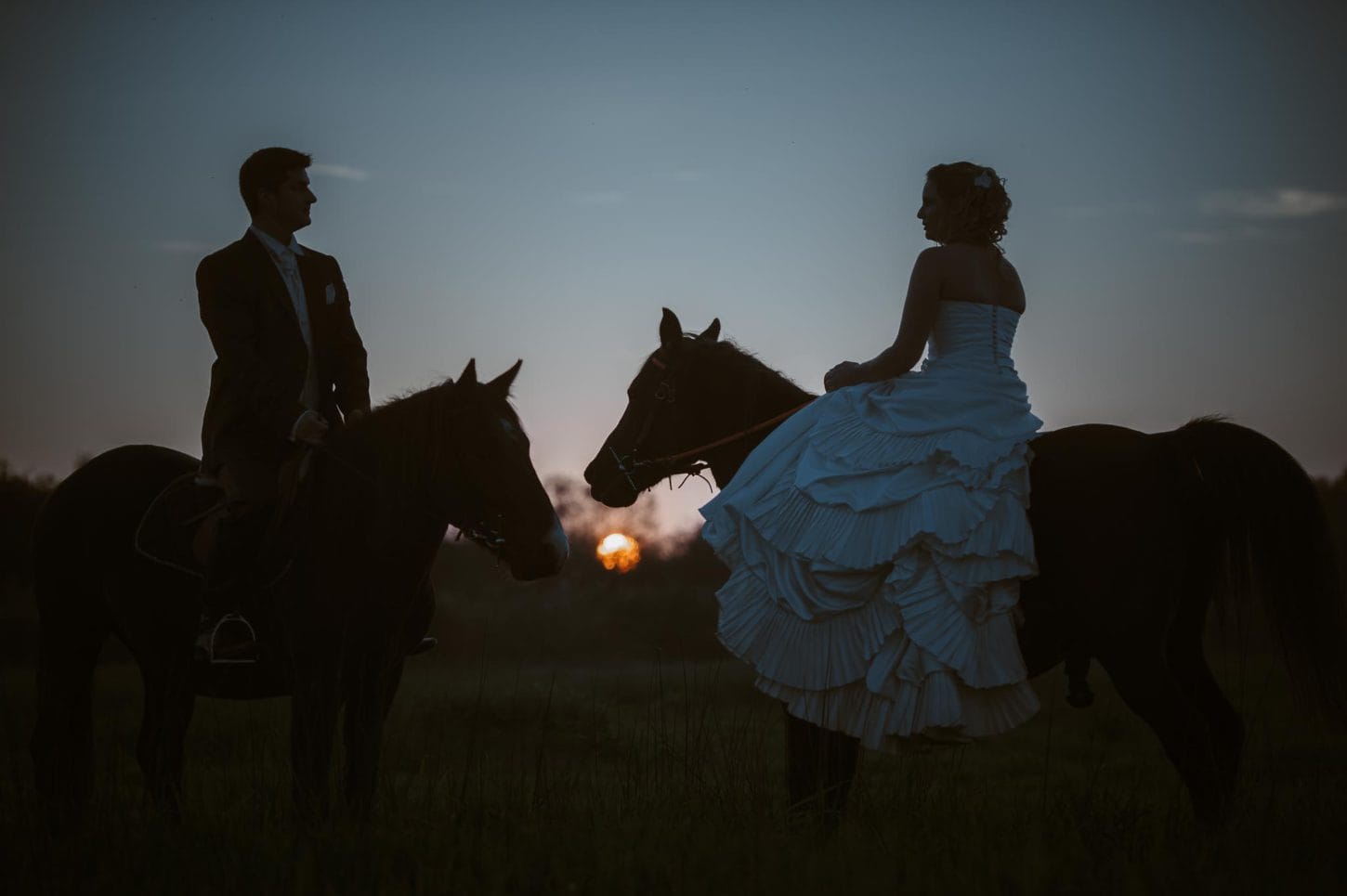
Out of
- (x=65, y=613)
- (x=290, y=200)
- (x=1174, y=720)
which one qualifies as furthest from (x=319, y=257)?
(x=1174, y=720)

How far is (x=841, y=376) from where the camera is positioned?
590cm

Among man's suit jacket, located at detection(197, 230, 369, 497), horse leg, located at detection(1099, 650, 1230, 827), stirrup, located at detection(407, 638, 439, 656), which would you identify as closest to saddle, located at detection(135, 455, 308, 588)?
man's suit jacket, located at detection(197, 230, 369, 497)

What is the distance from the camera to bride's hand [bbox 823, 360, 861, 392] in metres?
5.84

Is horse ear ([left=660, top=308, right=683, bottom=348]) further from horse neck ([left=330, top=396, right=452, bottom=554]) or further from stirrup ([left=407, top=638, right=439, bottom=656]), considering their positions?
stirrup ([left=407, top=638, right=439, bottom=656])

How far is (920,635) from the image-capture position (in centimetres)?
510

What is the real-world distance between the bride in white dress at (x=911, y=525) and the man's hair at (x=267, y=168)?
2875 millimetres

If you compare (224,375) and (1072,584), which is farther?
(224,375)

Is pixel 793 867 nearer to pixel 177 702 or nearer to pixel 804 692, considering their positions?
pixel 804 692

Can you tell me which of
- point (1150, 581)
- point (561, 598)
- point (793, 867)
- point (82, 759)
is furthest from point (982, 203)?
point (561, 598)

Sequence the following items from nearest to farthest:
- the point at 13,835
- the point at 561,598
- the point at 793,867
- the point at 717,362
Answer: the point at 793,867
the point at 13,835
the point at 717,362
the point at 561,598

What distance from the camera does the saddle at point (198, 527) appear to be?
18.6ft

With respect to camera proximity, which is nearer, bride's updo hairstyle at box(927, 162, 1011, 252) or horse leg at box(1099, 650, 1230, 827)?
horse leg at box(1099, 650, 1230, 827)

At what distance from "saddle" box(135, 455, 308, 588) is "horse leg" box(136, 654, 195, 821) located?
588 mm

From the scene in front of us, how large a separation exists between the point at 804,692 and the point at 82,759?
13.1ft
